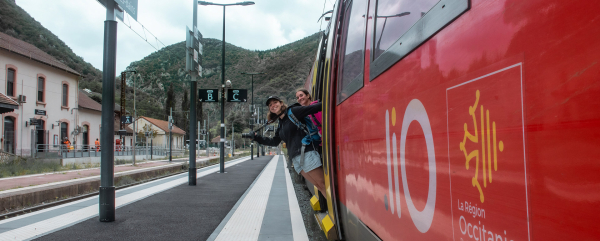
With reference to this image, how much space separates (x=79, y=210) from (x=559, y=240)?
7.14m

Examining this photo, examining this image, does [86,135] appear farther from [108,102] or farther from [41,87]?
[108,102]

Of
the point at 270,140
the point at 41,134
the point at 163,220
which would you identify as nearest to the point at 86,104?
the point at 41,134

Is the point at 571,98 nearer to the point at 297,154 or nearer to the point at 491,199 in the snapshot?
the point at 491,199

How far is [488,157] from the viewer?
1.08 meters

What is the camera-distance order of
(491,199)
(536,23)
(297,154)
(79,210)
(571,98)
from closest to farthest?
1. (571,98)
2. (536,23)
3. (491,199)
4. (297,154)
5. (79,210)

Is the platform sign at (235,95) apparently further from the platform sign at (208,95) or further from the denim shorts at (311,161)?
the denim shorts at (311,161)

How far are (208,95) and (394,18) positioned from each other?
12215mm

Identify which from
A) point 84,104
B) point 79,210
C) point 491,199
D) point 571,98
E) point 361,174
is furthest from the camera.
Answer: point 84,104

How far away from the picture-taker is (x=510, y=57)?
1019 mm

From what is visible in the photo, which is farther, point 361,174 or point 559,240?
point 361,174

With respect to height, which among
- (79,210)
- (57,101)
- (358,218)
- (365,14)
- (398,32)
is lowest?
(79,210)

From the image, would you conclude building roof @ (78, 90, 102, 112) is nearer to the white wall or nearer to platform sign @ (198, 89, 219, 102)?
the white wall

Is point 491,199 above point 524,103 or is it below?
below

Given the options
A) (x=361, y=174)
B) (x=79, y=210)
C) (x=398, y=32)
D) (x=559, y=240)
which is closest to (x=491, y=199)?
(x=559, y=240)
